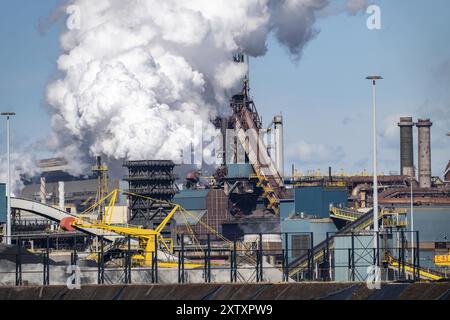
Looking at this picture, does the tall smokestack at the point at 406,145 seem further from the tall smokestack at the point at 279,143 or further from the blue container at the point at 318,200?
the blue container at the point at 318,200

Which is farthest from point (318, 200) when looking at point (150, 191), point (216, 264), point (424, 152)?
point (424, 152)

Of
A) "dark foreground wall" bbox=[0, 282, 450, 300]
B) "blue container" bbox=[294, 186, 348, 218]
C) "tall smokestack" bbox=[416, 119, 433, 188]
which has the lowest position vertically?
"dark foreground wall" bbox=[0, 282, 450, 300]

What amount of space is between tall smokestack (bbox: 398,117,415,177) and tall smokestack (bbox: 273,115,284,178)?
17.9 metres

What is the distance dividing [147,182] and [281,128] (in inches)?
929

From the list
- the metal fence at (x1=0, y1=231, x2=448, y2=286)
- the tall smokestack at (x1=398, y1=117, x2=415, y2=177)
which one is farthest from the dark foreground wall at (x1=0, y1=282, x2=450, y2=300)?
the tall smokestack at (x1=398, y1=117, x2=415, y2=177)

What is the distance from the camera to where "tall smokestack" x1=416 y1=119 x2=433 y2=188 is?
16950cm

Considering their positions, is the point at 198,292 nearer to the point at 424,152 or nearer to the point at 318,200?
the point at 318,200

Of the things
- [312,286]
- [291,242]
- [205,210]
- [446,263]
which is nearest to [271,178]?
[205,210]

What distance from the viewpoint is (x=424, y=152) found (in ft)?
561

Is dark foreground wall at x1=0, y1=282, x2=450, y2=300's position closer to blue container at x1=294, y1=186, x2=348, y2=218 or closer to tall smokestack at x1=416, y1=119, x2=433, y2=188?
blue container at x1=294, y1=186, x2=348, y2=218

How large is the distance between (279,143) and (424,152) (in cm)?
2232

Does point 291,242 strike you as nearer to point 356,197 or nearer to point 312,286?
point 356,197

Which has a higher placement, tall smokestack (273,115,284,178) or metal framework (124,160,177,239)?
tall smokestack (273,115,284,178)

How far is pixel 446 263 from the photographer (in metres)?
83.2
